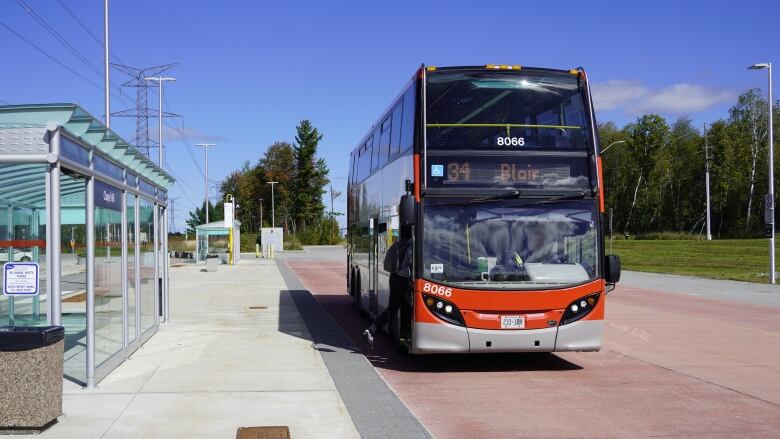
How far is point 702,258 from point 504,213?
156 ft

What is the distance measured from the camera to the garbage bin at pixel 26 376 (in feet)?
22.9

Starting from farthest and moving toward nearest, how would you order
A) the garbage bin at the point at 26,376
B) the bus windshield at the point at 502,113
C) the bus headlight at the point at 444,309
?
the bus windshield at the point at 502,113
the bus headlight at the point at 444,309
the garbage bin at the point at 26,376

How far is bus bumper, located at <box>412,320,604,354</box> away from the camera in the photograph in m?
10.4

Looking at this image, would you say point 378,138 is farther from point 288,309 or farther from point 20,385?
point 20,385

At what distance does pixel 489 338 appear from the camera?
10398 mm

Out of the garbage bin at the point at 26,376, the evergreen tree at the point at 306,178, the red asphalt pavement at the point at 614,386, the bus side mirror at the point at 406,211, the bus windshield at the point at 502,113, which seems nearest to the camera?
the garbage bin at the point at 26,376

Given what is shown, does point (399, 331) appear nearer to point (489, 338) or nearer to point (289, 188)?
point (489, 338)

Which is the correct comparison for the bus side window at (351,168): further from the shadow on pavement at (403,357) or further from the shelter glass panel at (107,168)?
the shelter glass panel at (107,168)

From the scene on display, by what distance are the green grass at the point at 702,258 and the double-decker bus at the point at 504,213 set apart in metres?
25.5

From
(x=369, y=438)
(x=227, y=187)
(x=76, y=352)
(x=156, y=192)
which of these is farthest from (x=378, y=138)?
(x=227, y=187)

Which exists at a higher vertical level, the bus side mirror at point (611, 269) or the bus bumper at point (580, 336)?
the bus side mirror at point (611, 269)

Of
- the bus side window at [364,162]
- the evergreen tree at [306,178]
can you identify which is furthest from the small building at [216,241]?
the evergreen tree at [306,178]

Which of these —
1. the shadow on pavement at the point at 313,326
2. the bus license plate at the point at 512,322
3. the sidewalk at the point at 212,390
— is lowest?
the shadow on pavement at the point at 313,326

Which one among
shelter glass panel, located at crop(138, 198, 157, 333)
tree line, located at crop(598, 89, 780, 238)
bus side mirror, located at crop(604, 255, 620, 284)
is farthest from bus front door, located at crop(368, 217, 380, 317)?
tree line, located at crop(598, 89, 780, 238)
